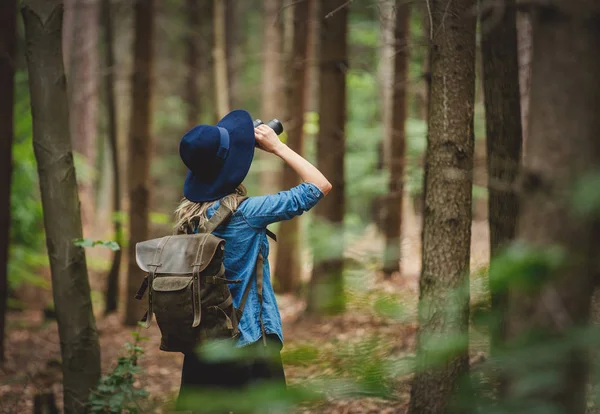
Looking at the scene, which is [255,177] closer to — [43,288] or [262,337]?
[43,288]

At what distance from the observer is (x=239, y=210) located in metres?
3.84

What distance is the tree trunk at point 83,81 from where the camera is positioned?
15.5 meters

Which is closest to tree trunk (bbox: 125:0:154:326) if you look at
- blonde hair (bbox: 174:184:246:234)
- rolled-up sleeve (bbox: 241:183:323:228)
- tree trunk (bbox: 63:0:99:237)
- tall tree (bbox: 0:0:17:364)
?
tall tree (bbox: 0:0:17:364)

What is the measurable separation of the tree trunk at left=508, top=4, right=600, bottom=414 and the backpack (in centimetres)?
208

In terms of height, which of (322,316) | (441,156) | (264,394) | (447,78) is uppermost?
(447,78)

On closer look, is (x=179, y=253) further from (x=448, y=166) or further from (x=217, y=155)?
(x=448, y=166)

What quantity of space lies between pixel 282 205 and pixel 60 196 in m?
2.23

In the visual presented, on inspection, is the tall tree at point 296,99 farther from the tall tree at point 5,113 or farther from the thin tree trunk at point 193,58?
the thin tree trunk at point 193,58

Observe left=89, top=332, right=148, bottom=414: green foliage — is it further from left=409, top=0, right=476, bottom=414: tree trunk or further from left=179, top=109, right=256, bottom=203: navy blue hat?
left=409, top=0, right=476, bottom=414: tree trunk

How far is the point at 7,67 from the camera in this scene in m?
7.53

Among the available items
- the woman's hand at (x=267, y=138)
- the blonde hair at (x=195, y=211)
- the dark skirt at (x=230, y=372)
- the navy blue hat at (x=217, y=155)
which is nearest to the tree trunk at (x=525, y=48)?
the woman's hand at (x=267, y=138)

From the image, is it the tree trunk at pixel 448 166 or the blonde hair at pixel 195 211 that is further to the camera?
the tree trunk at pixel 448 166

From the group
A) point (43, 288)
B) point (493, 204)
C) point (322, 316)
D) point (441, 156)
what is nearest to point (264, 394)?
point (441, 156)

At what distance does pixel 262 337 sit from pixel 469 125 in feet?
6.73
